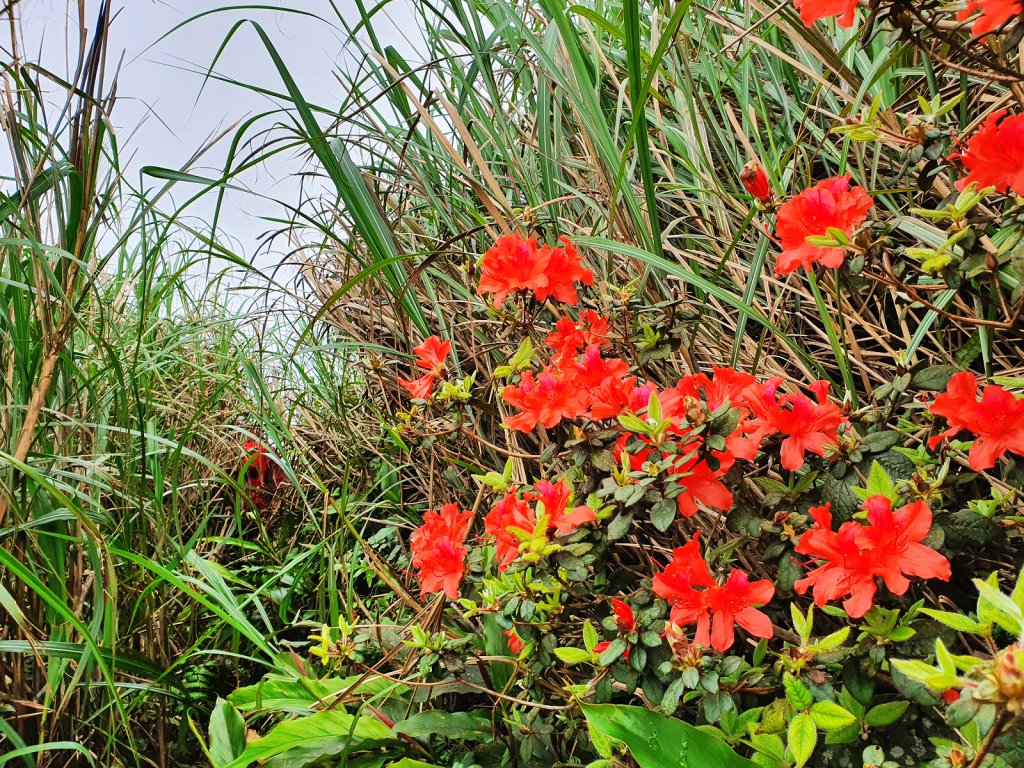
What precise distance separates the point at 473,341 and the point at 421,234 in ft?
1.36

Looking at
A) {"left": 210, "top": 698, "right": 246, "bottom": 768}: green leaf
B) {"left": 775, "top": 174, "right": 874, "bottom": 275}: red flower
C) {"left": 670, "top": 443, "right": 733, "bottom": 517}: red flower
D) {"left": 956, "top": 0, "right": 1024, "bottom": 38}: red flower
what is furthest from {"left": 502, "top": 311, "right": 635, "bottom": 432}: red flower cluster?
{"left": 210, "top": 698, "right": 246, "bottom": 768}: green leaf

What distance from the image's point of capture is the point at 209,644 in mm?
1515

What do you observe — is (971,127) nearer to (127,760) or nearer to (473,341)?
(473,341)

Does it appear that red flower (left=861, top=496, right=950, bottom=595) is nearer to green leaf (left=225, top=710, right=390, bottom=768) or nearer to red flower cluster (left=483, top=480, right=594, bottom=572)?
red flower cluster (left=483, top=480, right=594, bottom=572)

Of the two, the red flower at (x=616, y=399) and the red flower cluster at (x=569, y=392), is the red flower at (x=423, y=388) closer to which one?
the red flower cluster at (x=569, y=392)

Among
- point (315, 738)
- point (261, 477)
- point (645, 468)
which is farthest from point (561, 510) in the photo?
point (261, 477)

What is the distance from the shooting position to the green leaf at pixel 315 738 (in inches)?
40.0

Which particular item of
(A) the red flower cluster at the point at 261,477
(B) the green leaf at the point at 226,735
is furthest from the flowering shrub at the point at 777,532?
(A) the red flower cluster at the point at 261,477

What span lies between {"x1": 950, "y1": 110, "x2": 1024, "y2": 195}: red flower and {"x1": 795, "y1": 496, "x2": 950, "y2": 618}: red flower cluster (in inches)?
11.6

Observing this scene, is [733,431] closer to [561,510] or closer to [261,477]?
[561,510]

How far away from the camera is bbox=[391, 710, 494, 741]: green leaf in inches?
40.9

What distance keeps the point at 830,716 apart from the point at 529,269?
65 centimetres

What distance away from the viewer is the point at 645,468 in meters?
0.77

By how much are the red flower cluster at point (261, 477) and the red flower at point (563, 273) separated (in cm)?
125
